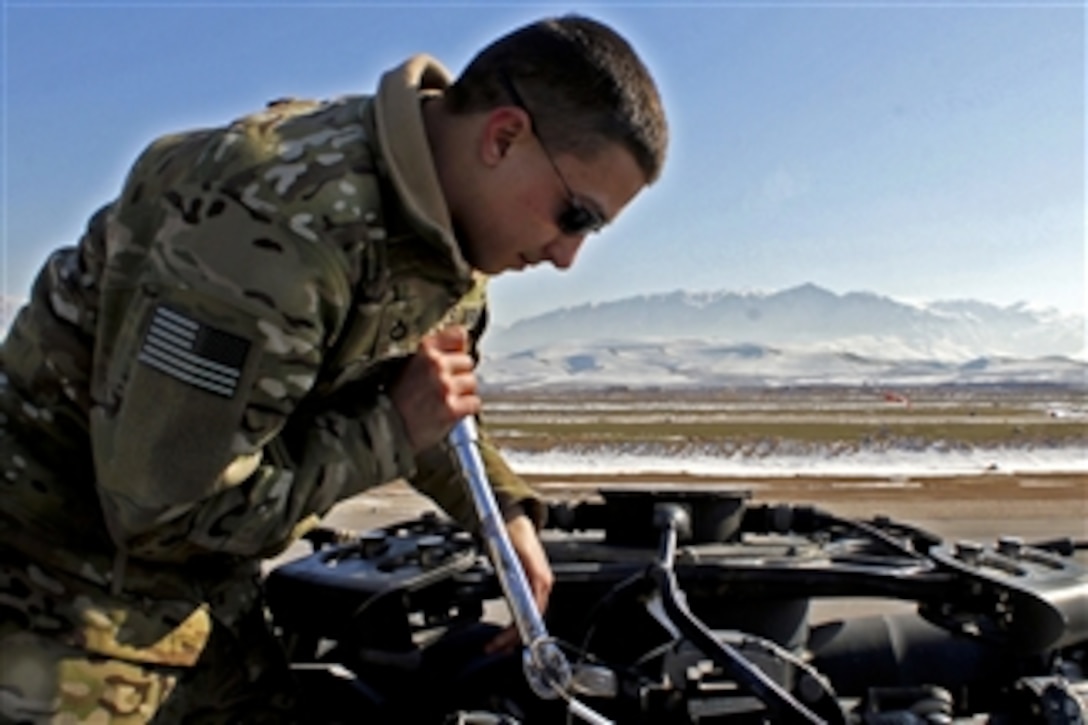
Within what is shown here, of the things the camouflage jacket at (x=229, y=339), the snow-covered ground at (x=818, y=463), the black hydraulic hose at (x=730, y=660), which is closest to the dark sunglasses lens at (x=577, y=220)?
the camouflage jacket at (x=229, y=339)

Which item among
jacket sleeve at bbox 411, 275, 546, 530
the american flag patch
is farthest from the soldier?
jacket sleeve at bbox 411, 275, 546, 530

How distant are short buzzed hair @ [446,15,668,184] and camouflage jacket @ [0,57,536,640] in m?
0.18

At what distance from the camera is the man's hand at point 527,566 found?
8.77ft

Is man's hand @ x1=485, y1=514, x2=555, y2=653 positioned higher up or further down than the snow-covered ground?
higher up

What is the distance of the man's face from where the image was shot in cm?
201

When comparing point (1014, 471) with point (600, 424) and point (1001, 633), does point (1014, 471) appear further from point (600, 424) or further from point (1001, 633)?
point (600, 424)

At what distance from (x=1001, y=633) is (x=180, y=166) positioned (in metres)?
2.31

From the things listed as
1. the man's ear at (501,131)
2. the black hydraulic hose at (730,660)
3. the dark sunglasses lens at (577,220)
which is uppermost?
the man's ear at (501,131)

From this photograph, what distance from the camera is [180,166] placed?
1.93 metres

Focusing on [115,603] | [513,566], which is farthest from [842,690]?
[115,603]

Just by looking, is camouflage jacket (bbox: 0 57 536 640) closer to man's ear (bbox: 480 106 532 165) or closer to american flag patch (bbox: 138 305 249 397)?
american flag patch (bbox: 138 305 249 397)

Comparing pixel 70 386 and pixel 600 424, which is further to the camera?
pixel 600 424

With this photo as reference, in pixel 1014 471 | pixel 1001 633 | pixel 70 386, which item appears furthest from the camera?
pixel 1014 471

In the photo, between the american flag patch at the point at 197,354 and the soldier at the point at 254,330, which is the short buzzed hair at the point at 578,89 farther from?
the american flag patch at the point at 197,354
